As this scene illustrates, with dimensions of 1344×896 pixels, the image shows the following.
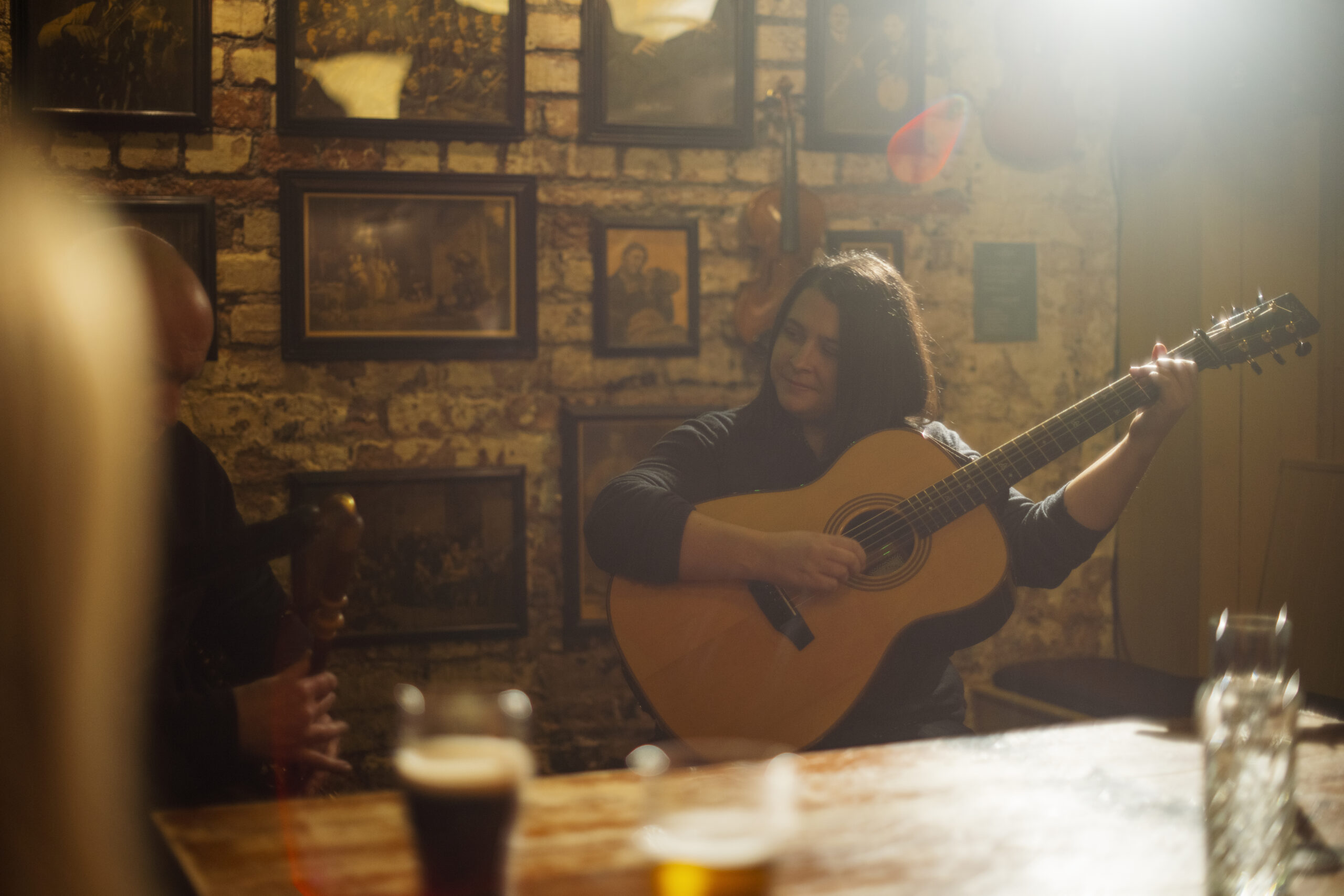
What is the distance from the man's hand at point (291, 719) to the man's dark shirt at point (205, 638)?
0.02m

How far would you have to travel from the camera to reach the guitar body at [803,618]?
2.04 meters

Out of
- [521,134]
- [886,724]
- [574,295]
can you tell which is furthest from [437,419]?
[886,724]

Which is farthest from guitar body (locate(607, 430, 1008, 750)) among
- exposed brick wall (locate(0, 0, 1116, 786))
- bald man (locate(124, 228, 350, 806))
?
exposed brick wall (locate(0, 0, 1116, 786))

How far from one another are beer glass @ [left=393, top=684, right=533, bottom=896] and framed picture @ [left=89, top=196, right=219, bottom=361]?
7.56ft

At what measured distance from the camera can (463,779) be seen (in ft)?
2.48

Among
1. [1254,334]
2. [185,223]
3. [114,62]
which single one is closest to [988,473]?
[1254,334]

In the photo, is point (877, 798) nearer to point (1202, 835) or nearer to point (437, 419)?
point (1202, 835)

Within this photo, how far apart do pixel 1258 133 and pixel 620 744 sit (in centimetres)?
256

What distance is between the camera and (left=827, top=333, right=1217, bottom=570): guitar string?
2.14 m

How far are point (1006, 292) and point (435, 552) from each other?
1.94 meters

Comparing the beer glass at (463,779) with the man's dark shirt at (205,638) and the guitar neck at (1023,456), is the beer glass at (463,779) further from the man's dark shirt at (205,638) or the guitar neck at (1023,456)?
the guitar neck at (1023,456)

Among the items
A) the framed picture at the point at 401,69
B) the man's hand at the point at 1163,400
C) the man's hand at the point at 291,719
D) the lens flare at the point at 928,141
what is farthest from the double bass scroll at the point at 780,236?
the man's hand at the point at 291,719

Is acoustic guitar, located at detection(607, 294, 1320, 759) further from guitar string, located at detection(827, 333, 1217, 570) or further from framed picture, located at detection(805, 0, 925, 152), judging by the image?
framed picture, located at detection(805, 0, 925, 152)

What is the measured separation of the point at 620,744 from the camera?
122 inches
